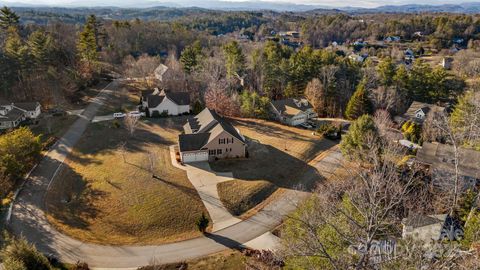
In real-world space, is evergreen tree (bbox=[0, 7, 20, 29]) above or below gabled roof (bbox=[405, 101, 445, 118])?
above

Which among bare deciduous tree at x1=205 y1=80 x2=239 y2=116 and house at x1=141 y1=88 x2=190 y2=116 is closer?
house at x1=141 y1=88 x2=190 y2=116

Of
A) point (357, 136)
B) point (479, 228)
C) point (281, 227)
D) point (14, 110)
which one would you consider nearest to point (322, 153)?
point (357, 136)

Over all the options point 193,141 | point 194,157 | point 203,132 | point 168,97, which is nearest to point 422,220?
point 194,157

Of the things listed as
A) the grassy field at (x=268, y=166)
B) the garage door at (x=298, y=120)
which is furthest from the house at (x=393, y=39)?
the grassy field at (x=268, y=166)

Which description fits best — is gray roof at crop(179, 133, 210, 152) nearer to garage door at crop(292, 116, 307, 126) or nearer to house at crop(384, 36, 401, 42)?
garage door at crop(292, 116, 307, 126)

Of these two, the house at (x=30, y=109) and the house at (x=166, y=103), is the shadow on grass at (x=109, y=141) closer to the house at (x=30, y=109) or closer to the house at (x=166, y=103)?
the house at (x=166, y=103)

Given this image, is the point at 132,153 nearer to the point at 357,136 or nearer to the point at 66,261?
the point at 66,261

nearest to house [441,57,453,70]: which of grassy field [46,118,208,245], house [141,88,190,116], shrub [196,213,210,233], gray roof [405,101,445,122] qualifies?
gray roof [405,101,445,122]
